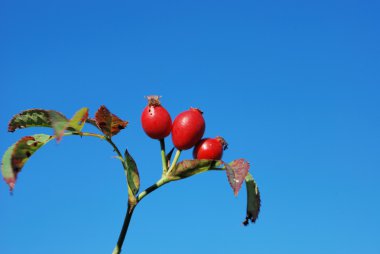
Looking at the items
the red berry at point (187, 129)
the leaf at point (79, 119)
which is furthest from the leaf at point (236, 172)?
the leaf at point (79, 119)

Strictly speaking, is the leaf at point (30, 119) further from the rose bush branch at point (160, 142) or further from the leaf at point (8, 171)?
the leaf at point (8, 171)

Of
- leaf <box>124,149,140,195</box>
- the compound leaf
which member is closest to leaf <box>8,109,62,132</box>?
the compound leaf

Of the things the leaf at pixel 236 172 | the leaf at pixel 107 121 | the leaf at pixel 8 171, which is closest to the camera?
the leaf at pixel 8 171

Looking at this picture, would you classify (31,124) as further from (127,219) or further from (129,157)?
(127,219)

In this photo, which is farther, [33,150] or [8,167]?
[33,150]

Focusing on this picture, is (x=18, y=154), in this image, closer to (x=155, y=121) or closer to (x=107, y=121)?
(x=107, y=121)

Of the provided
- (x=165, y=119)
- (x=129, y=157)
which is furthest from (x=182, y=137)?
(x=129, y=157)
